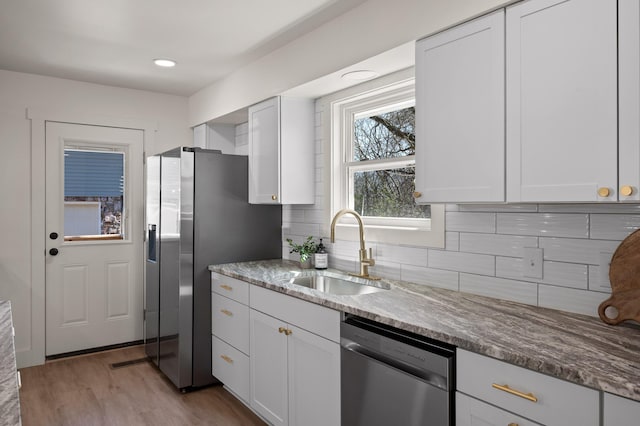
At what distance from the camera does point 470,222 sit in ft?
7.18

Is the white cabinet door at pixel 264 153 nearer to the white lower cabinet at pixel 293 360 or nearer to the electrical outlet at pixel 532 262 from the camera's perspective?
the white lower cabinet at pixel 293 360

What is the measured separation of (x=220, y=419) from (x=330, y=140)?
1921 mm

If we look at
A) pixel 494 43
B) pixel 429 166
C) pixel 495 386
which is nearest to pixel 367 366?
pixel 495 386

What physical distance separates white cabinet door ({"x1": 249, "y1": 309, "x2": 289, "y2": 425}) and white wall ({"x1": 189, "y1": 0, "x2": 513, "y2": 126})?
1.49 m

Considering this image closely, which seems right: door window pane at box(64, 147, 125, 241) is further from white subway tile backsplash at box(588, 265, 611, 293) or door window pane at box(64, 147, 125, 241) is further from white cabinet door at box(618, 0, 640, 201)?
white cabinet door at box(618, 0, 640, 201)

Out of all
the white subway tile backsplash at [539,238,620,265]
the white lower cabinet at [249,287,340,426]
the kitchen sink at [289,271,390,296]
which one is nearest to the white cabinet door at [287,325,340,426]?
the white lower cabinet at [249,287,340,426]

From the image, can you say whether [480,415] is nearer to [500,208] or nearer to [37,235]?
[500,208]

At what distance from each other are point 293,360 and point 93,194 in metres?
2.73

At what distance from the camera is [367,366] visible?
5.98 feet

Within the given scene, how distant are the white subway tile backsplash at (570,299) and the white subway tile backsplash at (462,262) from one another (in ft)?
0.83

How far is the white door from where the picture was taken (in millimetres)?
3857

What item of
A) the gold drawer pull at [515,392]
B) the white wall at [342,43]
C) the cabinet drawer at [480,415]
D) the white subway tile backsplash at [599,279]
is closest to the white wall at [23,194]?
the white wall at [342,43]

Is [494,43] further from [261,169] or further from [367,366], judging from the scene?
[261,169]

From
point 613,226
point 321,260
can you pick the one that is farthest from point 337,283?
point 613,226
